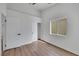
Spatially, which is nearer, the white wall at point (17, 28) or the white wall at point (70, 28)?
the white wall at point (70, 28)

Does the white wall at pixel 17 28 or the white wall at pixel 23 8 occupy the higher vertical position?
the white wall at pixel 23 8

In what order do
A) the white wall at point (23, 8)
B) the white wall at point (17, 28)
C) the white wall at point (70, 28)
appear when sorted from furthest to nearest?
the white wall at point (23, 8) → the white wall at point (17, 28) → the white wall at point (70, 28)

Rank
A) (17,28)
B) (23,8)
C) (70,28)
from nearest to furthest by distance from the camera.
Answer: (70,28) → (17,28) → (23,8)

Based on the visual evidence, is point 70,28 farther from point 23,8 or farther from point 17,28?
point 23,8

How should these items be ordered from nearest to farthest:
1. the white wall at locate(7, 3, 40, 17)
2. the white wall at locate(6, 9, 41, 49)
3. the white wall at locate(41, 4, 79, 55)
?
the white wall at locate(41, 4, 79, 55)
the white wall at locate(6, 9, 41, 49)
the white wall at locate(7, 3, 40, 17)

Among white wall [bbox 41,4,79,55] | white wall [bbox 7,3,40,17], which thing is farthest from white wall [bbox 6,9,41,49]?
white wall [bbox 41,4,79,55]

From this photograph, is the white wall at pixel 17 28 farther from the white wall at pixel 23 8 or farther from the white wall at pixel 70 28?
the white wall at pixel 70 28

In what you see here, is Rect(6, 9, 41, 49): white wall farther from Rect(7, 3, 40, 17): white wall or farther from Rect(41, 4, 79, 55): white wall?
Rect(41, 4, 79, 55): white wall

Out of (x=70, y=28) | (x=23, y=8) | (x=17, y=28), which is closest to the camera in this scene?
(x=70, y=28)

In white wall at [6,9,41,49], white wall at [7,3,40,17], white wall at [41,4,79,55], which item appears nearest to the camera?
white wall at [41,4,79,55]

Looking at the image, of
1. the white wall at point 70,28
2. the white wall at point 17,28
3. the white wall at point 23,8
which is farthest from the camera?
the white wall at point 23,8

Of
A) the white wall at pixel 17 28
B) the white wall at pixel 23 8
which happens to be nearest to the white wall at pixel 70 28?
the white wall at pixel 17 28

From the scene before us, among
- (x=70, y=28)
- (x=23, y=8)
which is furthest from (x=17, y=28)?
(x=70, y=28)

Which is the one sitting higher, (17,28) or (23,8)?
(23,8)
